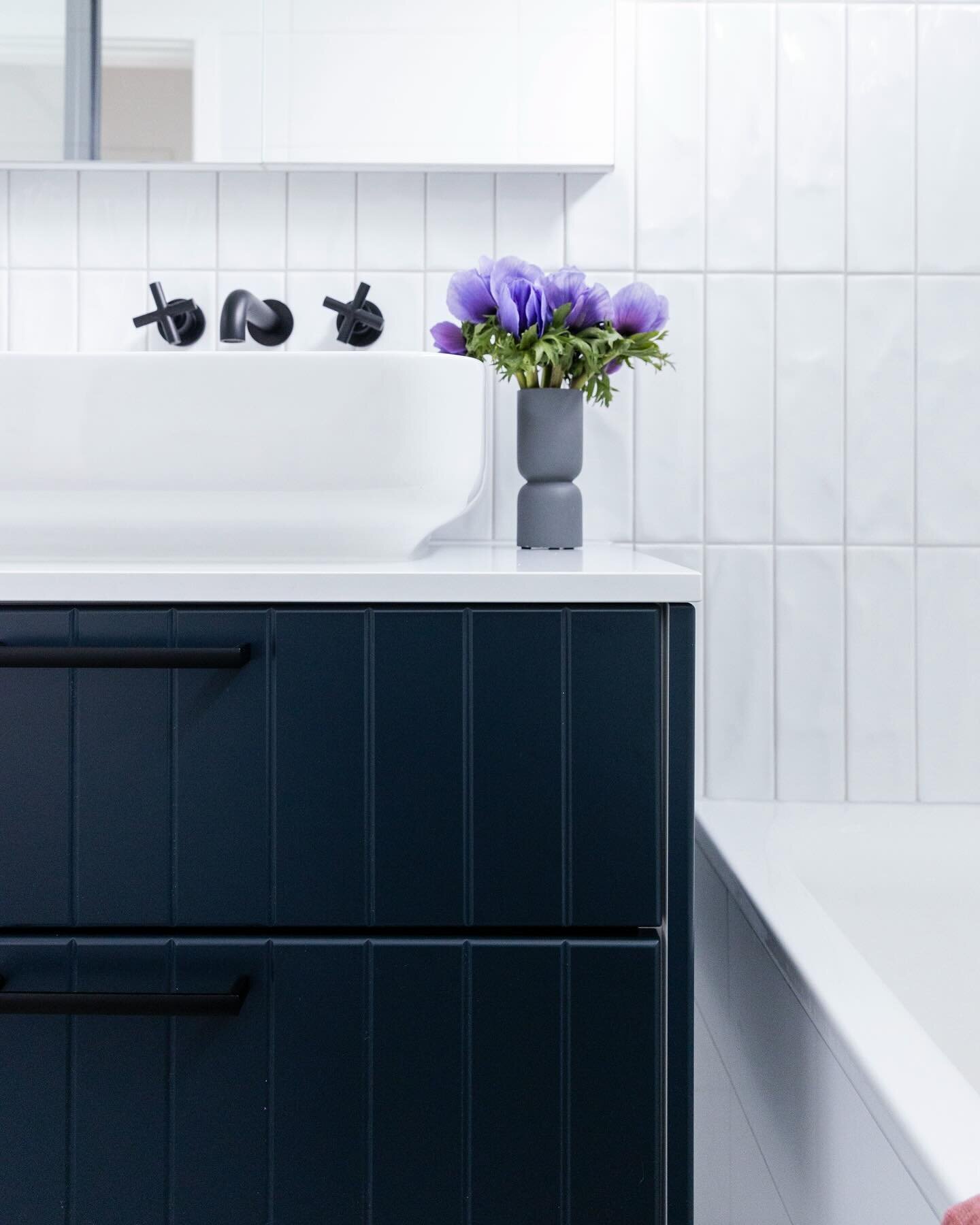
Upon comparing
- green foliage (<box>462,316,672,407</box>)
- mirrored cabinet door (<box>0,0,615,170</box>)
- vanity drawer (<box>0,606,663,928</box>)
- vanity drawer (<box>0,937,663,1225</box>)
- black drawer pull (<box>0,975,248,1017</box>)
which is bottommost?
vanity drawer (<box>0,937,663,1225</box>)

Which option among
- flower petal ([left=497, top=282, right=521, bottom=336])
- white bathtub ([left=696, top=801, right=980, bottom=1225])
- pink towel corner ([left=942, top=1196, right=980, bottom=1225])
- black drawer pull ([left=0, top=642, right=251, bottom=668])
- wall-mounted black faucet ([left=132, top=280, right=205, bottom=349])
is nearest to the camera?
pink towel corner ([left=942, top=1196, right=980, bottom=1225])

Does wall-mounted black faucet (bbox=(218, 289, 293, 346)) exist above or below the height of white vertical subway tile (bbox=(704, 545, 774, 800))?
A: above

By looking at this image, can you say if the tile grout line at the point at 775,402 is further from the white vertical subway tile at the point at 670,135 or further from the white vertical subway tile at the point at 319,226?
the white vertical subway tile at the point at 319,226

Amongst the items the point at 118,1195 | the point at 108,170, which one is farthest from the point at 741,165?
the point at 118,1195

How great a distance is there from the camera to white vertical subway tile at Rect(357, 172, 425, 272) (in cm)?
125

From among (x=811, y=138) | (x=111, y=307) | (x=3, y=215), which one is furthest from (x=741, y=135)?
(x=3, y=215)

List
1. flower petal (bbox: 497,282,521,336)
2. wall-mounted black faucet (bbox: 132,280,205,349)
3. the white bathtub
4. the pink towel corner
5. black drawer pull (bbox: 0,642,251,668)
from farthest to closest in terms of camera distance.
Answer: wall-mounted black faucet (bbox: 132,280,205,349) < flower petal (bbox: 497,282,521,336) < black drawer pull (bbox: 0,642,251,668) < the white bathtub < the pink towel corner

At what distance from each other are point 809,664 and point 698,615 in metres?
0.15

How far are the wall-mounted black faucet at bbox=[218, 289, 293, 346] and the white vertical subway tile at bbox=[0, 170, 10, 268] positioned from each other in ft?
1.04

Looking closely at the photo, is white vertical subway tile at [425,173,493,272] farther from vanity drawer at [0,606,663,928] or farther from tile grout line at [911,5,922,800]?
vanity drawer at [0,606,663,928]

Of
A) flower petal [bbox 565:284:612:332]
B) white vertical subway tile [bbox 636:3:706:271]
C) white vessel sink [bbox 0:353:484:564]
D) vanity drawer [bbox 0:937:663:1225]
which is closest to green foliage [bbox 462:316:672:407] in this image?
flower petal [bbox 565:284:612:332]

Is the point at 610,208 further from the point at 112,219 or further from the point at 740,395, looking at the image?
the point at 112,219

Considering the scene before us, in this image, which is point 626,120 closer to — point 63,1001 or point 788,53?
point 788,53

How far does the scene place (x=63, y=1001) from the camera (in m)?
0.73
